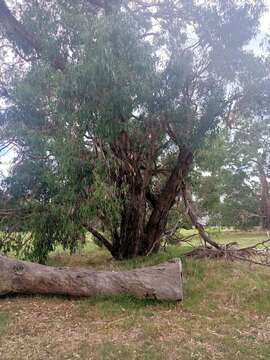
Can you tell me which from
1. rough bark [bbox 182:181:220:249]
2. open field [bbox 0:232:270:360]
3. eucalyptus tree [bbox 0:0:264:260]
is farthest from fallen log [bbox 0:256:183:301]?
rough bark [bbox 182:181:220:249]

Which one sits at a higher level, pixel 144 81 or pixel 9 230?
pixel 144 81

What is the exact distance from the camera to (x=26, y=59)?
7852 millimetres

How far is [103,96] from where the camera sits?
5938 millimetres

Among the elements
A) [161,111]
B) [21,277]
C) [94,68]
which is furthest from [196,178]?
[21,277]

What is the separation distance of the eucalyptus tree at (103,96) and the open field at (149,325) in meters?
1.86

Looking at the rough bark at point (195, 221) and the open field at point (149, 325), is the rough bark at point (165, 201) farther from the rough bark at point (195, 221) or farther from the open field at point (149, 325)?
the open field at point (149, 325)

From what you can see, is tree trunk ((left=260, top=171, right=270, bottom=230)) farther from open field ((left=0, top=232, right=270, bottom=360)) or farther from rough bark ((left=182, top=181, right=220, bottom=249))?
open field ((left=0, top=232, right=270, bottom=360))

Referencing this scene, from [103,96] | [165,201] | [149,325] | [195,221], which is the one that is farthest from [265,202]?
[149,325]

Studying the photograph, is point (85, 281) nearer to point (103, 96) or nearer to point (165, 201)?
point (103, 96)

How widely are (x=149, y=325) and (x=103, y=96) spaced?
3.48m

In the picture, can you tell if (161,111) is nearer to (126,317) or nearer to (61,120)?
(61,120)

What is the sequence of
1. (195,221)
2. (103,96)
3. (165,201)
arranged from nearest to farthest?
1. (103,96)
2. (165,201)
3. (195,221)

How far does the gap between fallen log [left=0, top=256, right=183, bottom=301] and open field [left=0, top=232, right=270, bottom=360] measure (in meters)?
0.13

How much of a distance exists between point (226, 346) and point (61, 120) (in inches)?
166
